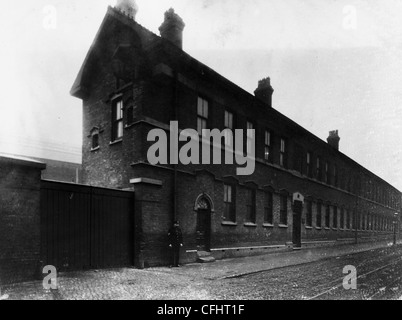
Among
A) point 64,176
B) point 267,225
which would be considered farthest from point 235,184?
point 64,176

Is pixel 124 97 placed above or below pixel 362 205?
above

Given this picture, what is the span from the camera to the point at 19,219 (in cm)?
796

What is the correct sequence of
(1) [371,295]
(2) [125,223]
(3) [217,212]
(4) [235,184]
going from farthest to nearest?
(4) [235,184], (3) [217,212], (2) [125,223], (1) [371,295]

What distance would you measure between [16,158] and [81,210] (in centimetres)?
255

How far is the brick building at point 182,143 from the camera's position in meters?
11.5

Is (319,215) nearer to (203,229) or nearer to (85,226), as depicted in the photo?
(203,229)

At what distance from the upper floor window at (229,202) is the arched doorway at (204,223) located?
4.46 feet

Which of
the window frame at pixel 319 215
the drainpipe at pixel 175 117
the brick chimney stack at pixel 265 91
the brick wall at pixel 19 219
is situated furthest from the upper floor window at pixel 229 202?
the window frame at pixel 319 215

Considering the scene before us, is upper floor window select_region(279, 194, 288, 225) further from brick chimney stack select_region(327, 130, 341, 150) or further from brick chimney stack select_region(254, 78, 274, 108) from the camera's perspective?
brick chimney stack select_region(327, 130, 341, 150)

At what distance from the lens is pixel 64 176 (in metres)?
41.3

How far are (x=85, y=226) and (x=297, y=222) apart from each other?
14683mm

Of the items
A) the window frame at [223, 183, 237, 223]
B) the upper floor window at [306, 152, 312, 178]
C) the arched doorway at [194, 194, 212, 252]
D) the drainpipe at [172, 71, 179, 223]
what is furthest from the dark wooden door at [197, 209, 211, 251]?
the upper floor window at [306, 152, 312, 178]
